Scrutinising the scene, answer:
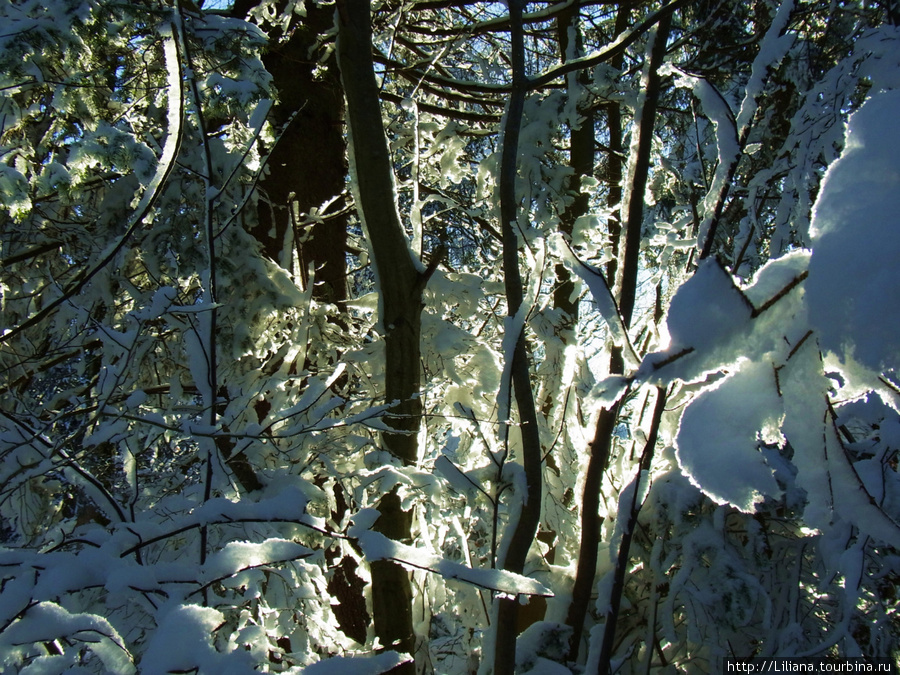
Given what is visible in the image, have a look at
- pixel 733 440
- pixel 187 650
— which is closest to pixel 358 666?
pixel 187 650

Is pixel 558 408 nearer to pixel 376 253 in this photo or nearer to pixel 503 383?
pixel 503 383

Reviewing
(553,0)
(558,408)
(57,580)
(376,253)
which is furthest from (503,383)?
(553,0)

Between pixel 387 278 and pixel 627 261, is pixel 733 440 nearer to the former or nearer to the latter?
pixel 627 261

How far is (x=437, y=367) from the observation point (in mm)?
2979

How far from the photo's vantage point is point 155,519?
2.24 m

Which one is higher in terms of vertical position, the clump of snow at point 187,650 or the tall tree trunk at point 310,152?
the tall tree trunk at point 310,152

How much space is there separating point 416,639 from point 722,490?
251 centimetres

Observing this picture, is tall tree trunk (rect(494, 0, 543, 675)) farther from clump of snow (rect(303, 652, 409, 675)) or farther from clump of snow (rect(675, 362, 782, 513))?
clump of snow (rect(675, 362, 782, 513))

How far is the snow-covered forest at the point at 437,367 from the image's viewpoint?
601mm

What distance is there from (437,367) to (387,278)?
2.26 feet

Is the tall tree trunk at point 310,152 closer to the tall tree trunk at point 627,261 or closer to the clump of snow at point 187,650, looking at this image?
the tall tree trunk at point 627,261

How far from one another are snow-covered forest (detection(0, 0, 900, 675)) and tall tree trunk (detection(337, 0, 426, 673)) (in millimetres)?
14

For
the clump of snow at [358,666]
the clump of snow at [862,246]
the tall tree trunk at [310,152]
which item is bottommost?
the clump of snow at [358,666]

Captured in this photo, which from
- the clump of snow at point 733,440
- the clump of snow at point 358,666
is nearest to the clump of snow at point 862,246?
the clump of snow at point 733,440
